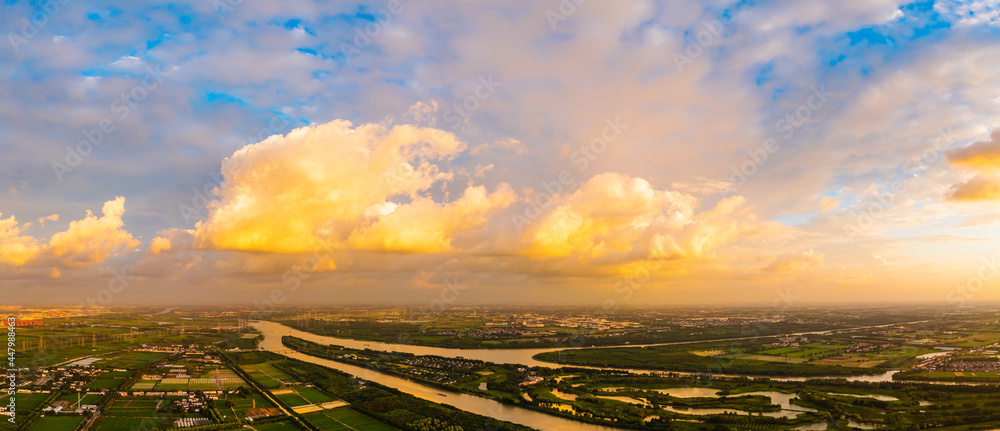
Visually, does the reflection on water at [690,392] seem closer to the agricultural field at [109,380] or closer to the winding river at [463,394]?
the winding river at [463,394]

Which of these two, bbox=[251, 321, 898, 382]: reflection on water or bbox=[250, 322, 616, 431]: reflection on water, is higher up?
bbox=[250, 322, 616, 431]: reflection on water

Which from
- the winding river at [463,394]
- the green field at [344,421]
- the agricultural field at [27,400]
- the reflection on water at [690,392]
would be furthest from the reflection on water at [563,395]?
the agricultural field at [27,400]

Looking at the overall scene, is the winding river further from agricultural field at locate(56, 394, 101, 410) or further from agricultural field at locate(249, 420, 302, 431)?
agricultural field at locate(56, 394, 101, 410)

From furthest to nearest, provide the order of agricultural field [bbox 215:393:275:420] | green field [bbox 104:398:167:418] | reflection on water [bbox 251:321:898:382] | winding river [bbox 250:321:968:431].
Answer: reflection on water [bbox 251:321:898:382]
agricultural field [bbox 215:393:275:420]
green field [bbox 104:398:167:418]
winding river [bbox 250:321:968:431]

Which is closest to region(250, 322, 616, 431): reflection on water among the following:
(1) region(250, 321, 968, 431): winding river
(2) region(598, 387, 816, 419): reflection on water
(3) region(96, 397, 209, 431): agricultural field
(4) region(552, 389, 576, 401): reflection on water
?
(1) region(250, 321, 968, 431): winding river

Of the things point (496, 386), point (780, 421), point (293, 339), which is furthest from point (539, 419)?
point (293, 339)

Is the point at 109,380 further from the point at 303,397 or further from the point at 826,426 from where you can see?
the point at 826,426

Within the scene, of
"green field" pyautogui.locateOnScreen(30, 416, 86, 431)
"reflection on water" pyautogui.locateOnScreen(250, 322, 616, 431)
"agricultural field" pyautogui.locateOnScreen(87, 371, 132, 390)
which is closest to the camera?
"green field" pyautogui.locateOnScreen(30, 416, 86, 431)
